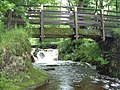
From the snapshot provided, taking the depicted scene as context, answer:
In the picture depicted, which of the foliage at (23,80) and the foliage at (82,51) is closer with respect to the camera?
the foliage at (23,80)

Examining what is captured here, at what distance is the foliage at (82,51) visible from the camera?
18.3 meters

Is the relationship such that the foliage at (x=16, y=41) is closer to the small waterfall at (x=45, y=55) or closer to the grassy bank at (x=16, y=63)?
the grassy bank at (x=16, y=63)

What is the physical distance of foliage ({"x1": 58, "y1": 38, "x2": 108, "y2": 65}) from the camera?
1826 cm

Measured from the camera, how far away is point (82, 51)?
2242cm

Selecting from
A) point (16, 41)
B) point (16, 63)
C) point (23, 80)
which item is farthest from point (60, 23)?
point (23, 80)

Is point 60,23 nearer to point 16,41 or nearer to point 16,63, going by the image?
point 16,41

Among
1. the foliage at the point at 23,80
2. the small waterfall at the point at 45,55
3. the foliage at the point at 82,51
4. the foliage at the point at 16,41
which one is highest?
the foliage at the point at 16,41

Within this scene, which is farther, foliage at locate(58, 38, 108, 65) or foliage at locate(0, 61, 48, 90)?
foliage at locate(58, 38, 108, 65)

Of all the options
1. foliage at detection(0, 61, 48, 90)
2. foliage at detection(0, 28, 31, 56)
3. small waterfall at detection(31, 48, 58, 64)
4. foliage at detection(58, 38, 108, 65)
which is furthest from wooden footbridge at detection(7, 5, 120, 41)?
small waterfall at detection(31, 48, 58, 64)

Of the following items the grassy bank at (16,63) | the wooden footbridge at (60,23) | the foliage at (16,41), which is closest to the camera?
the grassy bank at (16,63)

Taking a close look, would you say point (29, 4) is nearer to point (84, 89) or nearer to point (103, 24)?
point (103, 24)

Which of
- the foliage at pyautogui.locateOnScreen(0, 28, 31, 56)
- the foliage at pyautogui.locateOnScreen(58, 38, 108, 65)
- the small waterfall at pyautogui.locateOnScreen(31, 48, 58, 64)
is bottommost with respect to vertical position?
the small waterfall at pyautogui.locateOnScreen(31, 48, 58, 64)

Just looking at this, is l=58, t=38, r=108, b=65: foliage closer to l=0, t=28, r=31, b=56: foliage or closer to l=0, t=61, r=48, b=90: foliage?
l=0, t=61, r=48, b=90: foliage

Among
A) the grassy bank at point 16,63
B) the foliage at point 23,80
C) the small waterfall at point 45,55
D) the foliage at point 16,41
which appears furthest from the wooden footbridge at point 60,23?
the small waterfall at point 45,55
